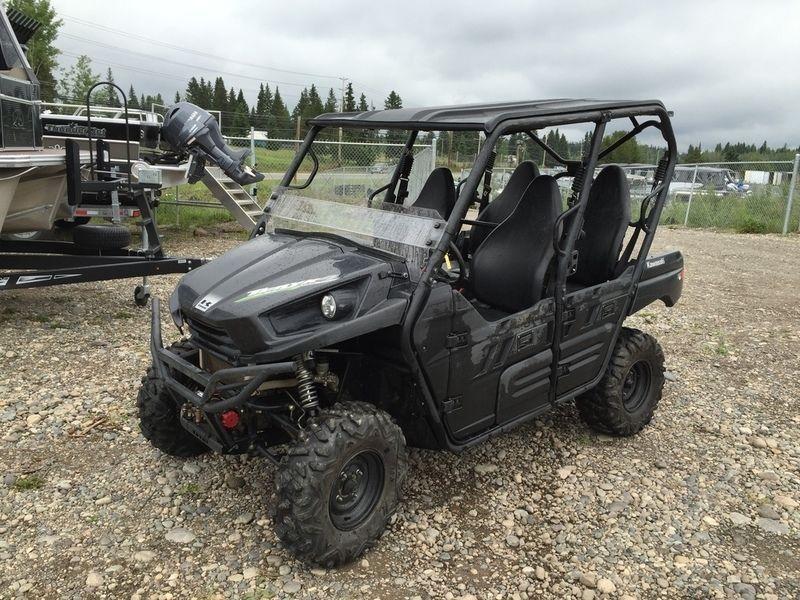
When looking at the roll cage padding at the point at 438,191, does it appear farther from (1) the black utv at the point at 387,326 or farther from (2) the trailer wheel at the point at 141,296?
(2) the trailer wheel at the point at 141,296

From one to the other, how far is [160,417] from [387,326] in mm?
1453

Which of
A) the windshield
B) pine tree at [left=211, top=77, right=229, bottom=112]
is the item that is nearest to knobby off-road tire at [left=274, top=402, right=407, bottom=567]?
the windshield

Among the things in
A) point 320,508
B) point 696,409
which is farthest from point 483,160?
point 696,409

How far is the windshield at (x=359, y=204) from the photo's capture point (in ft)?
10.1

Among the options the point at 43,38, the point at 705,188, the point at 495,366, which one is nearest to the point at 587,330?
the point at 495,366

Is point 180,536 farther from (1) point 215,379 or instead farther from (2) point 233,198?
(2) point 233,198

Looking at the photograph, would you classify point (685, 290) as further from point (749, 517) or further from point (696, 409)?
point (749, 517)

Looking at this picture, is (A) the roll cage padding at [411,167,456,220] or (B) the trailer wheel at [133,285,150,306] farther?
(B) the trailer wheel at [133,285,150,306]

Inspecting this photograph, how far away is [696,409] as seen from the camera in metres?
4.70

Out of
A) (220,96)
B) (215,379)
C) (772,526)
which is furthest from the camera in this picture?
(220,96)

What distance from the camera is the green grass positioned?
3.40 metres

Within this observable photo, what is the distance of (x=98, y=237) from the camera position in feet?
21.2

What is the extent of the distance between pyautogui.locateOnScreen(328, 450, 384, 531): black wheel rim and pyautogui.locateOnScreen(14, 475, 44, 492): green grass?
5.52ft

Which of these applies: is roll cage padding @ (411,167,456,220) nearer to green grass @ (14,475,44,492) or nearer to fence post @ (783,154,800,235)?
green grass @ (14,475,44,492)
